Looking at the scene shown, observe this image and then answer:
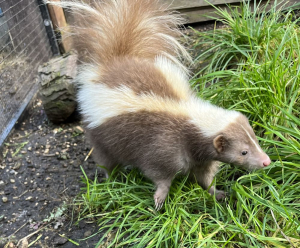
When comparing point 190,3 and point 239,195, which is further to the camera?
point 190,3

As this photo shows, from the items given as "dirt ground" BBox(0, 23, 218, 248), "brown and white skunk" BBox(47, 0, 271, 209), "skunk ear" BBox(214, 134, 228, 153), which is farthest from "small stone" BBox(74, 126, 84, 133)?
"skunk ear" BBox(214, 134, 228, 153)

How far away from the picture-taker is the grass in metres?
2.63

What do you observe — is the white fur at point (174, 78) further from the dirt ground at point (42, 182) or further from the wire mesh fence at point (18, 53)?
the wire mesh fence at point (18, 53)

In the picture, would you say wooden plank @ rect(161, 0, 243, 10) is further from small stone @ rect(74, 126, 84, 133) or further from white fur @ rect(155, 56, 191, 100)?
white fur @ rect(155, 56, 191, 100)

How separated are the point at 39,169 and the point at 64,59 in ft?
5.07

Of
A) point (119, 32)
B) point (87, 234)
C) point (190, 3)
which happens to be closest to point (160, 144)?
point (87, 234)

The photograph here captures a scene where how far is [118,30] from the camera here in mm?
3355

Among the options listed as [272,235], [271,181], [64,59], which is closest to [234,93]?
[271,181]

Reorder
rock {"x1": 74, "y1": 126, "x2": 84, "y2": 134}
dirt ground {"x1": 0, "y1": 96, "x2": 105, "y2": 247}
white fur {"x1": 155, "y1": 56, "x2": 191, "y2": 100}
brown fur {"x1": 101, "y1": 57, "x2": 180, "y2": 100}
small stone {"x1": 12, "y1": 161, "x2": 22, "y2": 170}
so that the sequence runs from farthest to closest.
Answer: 1. rock {"x1": 74, "y1": 126, "x2": 84, "y2": 134}
2. small stone {"x1": 12, "y1": 161, "x2": 22, "y2": 170}
3. dirt ground {"x1": 0, "y1": 96, "x2": 105, "y2": 247}
4. white fur {"x1": 155, "y1": 56, "x2": 191, "y2": 100}
5. brown fur {"x1": 101, "y1": 57, "x2": 180, "y2": 100}

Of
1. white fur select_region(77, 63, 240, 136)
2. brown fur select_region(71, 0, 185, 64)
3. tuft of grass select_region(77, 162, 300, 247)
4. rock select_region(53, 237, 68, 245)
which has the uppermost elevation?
brown fur select_region(71, 0, 185, 64)

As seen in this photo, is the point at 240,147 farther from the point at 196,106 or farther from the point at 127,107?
the point at 127,107

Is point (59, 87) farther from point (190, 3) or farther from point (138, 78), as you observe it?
point (190, 3)

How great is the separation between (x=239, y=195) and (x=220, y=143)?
462mm

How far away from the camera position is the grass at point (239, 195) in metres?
2.63
